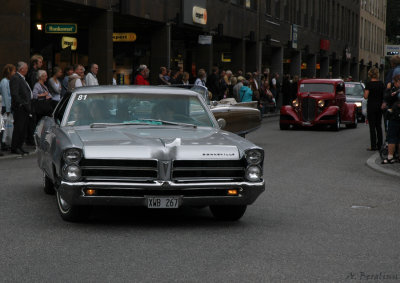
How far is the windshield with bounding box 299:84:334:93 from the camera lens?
1121 inches

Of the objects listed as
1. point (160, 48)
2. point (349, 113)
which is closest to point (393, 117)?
point (349, 113)

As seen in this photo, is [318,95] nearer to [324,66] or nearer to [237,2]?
[237,2]

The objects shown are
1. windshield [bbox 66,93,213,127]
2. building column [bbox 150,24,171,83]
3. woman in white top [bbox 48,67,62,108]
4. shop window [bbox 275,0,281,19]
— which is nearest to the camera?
windshield [bbox 66,93,213,127]

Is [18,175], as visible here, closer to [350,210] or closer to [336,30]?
[350,210]

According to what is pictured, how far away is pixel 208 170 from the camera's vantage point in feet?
27.0

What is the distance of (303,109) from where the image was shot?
91.7 feet

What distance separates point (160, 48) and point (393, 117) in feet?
63.8

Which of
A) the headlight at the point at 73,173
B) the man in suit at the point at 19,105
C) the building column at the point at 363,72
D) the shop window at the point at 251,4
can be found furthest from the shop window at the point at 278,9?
the headlight at the point at 73,173

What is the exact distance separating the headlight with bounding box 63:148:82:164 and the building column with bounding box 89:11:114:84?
2062cm

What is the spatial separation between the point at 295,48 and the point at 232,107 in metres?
36.9

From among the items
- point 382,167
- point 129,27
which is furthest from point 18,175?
point 129,27

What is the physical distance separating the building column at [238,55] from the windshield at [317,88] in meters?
14.4

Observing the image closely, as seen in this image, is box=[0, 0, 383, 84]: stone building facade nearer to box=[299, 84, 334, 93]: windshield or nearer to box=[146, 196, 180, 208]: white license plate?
box=[299, 84, 334, 93]: windshield

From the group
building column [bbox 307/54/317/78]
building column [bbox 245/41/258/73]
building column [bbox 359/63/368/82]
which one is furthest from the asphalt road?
building column [bbox 359/63/368/82]
